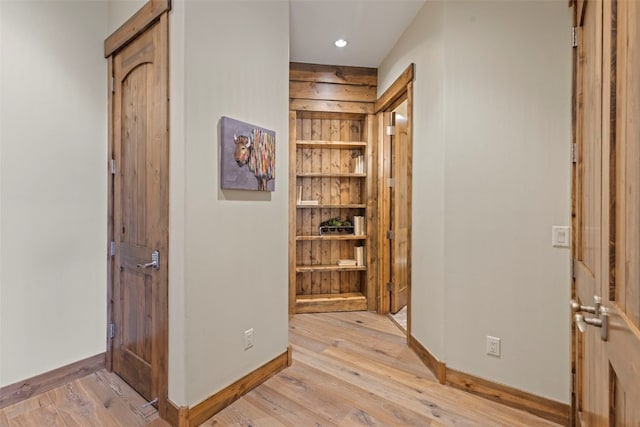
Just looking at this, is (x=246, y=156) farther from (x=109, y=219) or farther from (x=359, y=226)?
(x=359, y=226)

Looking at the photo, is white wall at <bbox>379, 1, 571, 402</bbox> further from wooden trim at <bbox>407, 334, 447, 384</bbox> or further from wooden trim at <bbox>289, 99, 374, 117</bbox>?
wooden trim at <bbox>289, 99, 374, 117</bbox>

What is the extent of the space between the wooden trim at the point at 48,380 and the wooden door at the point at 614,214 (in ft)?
9.24

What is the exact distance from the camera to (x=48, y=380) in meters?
2.15

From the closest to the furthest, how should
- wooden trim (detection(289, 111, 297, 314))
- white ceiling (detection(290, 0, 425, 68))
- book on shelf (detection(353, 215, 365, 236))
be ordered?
white ceiling (detection(290, 0, 425, 68))
wooden trim (detection(289, 111, 297, 314))
book on shelf (detection(353, 215, 365, 236))

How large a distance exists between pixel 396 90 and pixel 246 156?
1736 mm

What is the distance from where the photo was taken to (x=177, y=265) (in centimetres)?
180

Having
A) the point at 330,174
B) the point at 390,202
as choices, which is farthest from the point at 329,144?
the point at 390,202

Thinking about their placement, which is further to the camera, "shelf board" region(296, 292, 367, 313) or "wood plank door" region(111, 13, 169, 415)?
"shelf board" region(296, 292, 367, 313)

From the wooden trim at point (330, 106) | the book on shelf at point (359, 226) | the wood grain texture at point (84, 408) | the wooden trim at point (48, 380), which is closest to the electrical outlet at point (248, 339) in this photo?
the wood grain texture at point (84, 408)

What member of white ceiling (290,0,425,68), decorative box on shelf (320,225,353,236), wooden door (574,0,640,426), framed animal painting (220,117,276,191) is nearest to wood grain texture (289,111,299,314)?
decorative box on shelf (320,225,353,236)

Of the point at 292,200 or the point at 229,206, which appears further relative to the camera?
the point at 292,200

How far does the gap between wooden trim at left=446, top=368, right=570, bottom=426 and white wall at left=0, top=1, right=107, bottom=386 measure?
249 centimetres

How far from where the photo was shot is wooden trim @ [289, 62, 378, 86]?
360 cm

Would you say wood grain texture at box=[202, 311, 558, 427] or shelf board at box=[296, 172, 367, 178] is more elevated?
shelf board at box=[296, 172, 367, 178]
